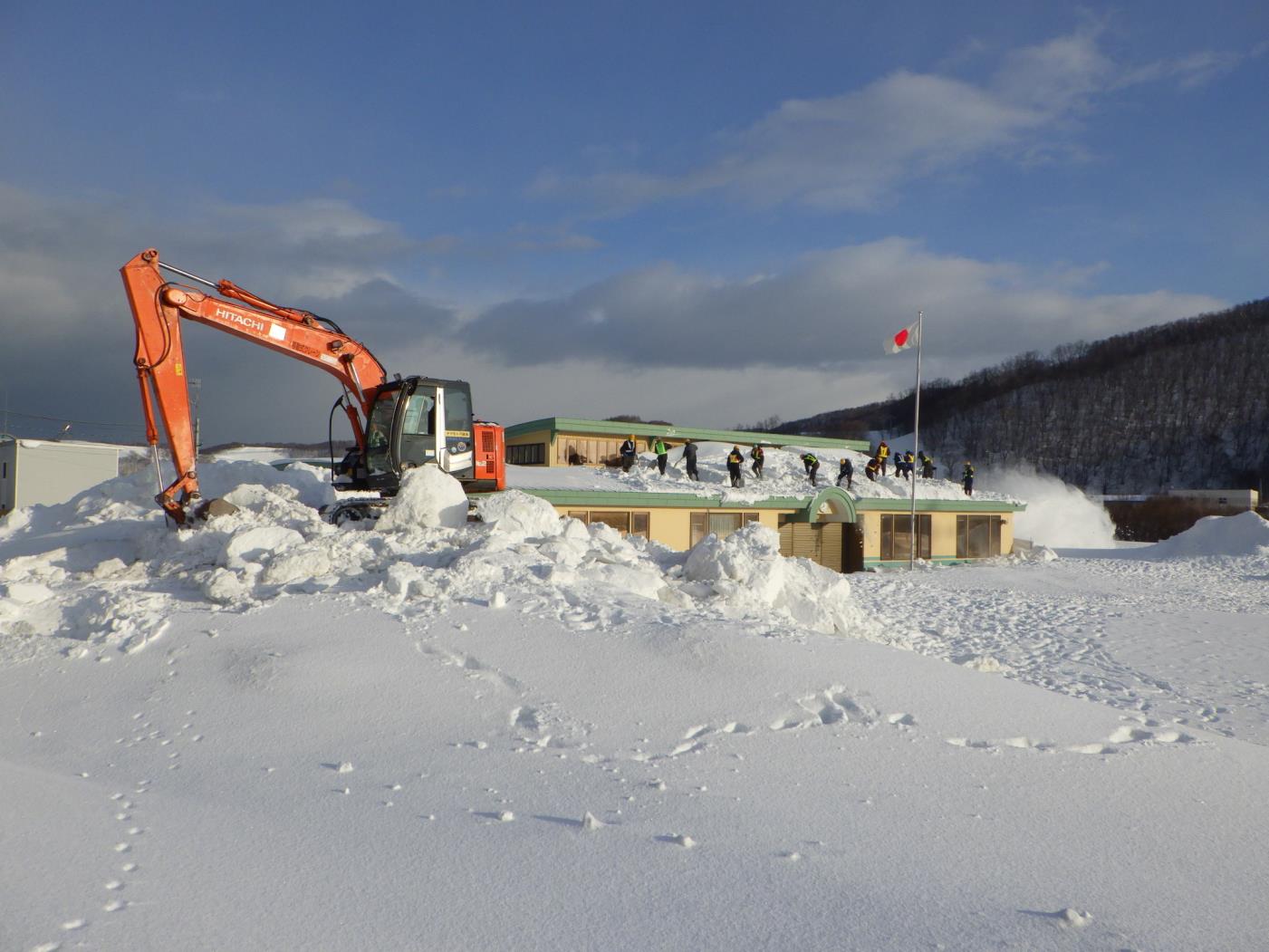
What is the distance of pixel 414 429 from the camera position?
44.1ft

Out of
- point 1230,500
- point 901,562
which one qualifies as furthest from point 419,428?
point 1230,500

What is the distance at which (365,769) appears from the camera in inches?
219

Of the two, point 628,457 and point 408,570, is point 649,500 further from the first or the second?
point 408,570

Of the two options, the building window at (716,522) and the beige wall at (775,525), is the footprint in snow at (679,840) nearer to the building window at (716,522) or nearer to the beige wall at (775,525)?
the beige wall at (775,525)

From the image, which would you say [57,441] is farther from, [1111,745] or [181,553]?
[1111,745]

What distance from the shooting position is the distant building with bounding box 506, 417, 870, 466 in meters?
29.1

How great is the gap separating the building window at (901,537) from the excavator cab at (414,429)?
1592 cm

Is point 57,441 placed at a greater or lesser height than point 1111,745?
greater

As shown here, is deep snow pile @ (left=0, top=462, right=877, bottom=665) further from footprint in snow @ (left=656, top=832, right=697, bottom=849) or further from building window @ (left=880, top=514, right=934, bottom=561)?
building window @ (left=880, top=514, right=934, bottom=561)

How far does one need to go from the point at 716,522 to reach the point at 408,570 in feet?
46.4

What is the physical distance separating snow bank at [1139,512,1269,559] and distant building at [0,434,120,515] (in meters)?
39.6

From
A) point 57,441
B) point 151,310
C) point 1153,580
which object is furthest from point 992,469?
point 151,310

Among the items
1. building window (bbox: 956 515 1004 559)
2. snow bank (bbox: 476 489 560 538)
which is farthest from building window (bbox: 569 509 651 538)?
building window (bbox: 956 515 1004 559)

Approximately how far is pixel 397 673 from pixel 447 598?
5.98ft
